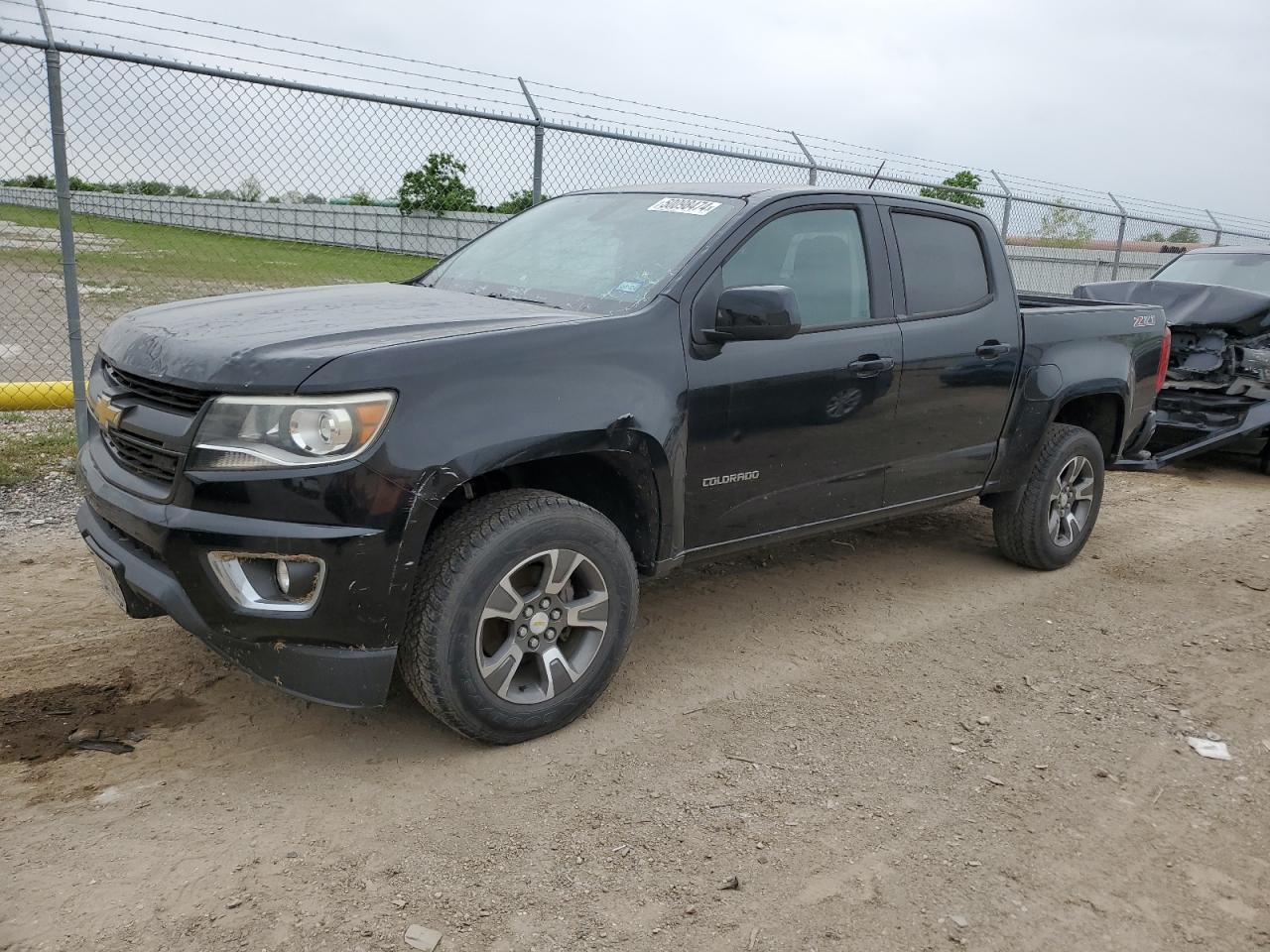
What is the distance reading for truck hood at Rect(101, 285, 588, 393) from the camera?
9.37 ft

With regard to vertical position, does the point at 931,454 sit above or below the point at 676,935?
above

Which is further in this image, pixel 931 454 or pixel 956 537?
pixel 956 537

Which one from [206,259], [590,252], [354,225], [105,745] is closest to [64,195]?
[590,252]

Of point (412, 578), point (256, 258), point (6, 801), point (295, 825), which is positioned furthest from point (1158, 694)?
point (256, 258)

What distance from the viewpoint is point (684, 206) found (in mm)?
4059

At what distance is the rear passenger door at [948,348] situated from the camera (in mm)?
4383

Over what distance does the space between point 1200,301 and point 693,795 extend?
22.1 ft

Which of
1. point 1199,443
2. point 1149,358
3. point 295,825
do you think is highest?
point 1149,358

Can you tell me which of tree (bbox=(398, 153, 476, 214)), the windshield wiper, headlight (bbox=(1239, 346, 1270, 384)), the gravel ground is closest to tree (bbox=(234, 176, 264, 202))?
tree (bbox=(398, 153, 476, 214))

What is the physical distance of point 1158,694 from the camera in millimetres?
3949

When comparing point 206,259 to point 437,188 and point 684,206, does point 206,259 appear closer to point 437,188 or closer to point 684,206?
point 437,188

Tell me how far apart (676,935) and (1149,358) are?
15.1ft

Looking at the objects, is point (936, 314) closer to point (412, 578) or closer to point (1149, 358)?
point (1149, 358)

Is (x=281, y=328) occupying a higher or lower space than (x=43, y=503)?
higher
